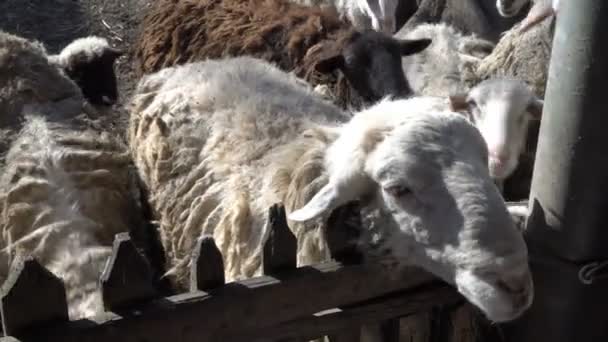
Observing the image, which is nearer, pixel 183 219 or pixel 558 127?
pixel 558 127

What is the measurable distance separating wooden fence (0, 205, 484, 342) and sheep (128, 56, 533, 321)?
0.48ft

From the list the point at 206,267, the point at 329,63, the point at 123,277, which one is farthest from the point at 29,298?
the point at 329,63

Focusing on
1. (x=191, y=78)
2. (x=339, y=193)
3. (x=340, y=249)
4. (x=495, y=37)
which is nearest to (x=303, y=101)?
(x=191, y=78)

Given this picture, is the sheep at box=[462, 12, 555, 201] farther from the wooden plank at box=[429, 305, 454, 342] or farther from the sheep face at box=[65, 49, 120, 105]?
the wooden plank at box=[429, 305, 454, 342]

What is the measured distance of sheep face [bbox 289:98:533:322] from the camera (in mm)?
1886

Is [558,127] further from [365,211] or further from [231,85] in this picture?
[231,85]

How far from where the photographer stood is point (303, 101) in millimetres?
3049

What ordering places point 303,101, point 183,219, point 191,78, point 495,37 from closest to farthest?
point 183,219, point 303,101, point 191,78, point 495,37

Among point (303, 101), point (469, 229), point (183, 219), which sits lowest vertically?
point (183, 219)

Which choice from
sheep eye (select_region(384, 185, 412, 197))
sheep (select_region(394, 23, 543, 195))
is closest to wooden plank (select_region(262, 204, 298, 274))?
sheep eye (select_region(384, 185, 412, 197))

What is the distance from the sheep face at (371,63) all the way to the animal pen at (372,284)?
2113mm

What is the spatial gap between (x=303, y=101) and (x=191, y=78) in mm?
586

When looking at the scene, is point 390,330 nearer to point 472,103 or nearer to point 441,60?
point 472,103

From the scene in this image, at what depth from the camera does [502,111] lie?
3482 mm
